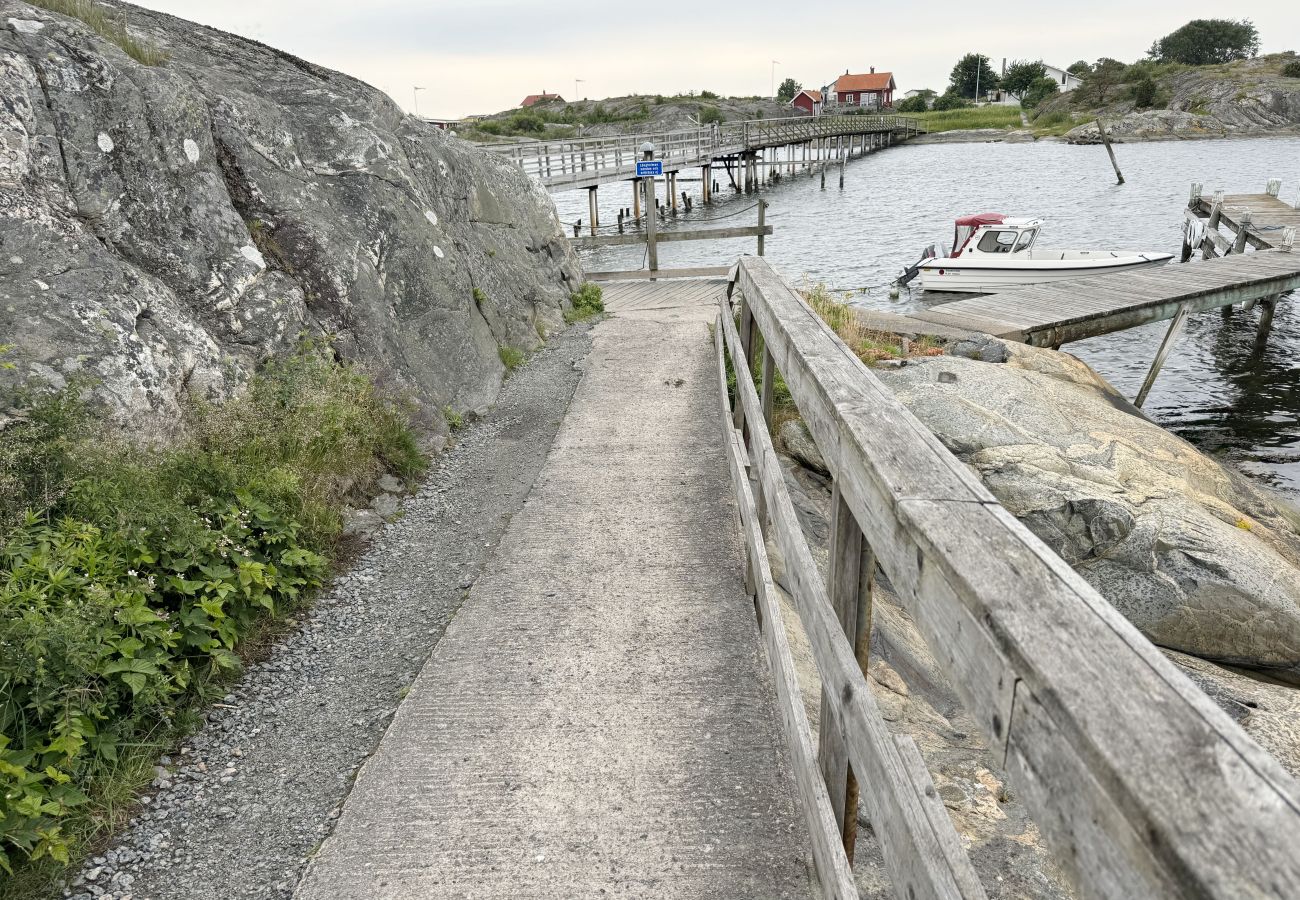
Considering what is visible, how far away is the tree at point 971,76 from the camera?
140 meters

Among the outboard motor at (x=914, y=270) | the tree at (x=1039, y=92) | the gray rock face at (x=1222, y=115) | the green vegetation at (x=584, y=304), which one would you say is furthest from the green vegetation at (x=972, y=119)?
the green vegetation at (x=584, y=304)

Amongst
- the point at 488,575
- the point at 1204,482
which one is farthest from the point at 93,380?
the point at 1204,482

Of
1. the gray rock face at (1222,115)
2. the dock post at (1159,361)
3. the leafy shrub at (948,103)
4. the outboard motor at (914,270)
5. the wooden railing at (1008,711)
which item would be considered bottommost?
the dock post at (1159,361)

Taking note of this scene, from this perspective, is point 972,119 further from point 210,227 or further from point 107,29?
point 210,227

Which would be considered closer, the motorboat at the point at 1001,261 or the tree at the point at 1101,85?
the motorboat at the point at 1001,261

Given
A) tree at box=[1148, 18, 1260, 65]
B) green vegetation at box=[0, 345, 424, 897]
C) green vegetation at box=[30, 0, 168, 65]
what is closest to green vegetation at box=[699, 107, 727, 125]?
tree at box=[1148, 18, 1260, 65]

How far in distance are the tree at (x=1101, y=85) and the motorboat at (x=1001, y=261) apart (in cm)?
9088

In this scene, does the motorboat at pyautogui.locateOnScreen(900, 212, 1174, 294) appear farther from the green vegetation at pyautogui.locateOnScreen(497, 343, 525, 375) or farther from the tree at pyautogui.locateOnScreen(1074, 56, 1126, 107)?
the tree at pyautogui.locateOnScreen(1074, 56, 1126, 107)

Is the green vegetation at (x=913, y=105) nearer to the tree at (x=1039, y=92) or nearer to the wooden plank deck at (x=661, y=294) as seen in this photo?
the tree at (x=1039, y=92)

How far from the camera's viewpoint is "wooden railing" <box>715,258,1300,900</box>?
949mm

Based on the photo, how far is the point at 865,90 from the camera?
420 feet

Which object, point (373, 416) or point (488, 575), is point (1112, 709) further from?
point (373, 416)

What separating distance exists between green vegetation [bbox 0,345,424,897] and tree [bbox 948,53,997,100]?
151736mm

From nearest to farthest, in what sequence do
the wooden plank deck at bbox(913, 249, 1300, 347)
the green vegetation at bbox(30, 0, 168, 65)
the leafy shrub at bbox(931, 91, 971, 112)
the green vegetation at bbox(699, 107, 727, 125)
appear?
the green vegetation at bbox(30, 0, 168, 65), the wooden plank deck at bbox(913, 249, 1300, 347), the green vegetation at bbox(699, 107, 727, 125), the leafy shrub at bbox(931, 91, 971, 112)
